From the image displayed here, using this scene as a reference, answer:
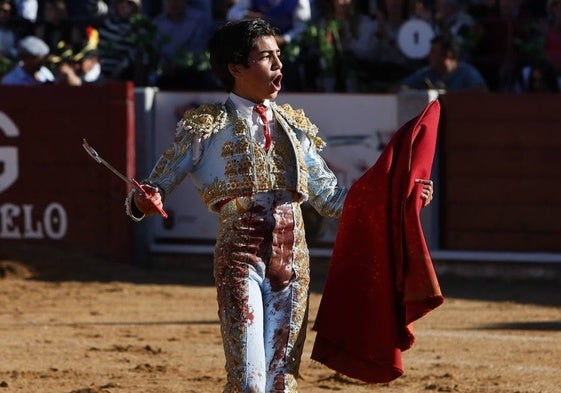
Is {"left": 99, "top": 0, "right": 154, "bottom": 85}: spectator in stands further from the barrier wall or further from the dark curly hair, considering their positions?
the dark curly hair

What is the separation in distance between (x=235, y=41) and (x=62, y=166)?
6652mm

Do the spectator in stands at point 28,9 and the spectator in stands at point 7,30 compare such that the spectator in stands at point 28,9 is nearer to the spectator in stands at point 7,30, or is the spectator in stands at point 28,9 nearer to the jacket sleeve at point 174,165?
the spectator in stands at point 7,30

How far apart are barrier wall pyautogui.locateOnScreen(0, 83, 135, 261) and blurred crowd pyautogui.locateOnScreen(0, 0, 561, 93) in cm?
66

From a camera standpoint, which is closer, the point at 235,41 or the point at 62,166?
the point at 235,41

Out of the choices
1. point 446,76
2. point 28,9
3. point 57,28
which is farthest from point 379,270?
point 28,9

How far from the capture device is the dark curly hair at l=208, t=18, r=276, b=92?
4.20m

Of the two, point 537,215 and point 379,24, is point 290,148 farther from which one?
point 379,24

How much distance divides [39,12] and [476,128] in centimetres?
478

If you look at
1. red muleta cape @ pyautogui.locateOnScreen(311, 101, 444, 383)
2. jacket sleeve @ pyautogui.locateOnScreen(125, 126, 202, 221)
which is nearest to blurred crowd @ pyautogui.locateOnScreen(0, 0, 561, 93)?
red muleta cape @ pyautogui.locateOnScreen(311, 101, 444, 383)

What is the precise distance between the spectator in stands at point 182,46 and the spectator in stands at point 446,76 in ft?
5.59

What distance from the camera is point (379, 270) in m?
4.38

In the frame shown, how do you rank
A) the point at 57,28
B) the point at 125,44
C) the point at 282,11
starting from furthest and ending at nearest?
the point at 57,28, the point at 125,44, the point at 282,11

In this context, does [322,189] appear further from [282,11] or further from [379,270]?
[282,11]

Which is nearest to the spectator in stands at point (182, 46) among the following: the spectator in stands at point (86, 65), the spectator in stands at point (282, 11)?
the spectator in stands at point (282, 11)
